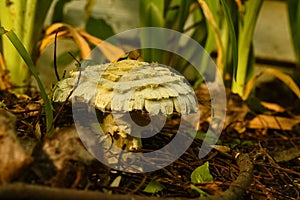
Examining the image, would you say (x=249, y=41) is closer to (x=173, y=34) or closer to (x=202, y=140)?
(x=173, y=34)

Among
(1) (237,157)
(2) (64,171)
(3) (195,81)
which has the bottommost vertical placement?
(3) (195,81)

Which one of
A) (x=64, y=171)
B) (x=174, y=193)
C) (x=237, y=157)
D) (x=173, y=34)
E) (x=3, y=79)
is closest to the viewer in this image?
(x=64, y=171)

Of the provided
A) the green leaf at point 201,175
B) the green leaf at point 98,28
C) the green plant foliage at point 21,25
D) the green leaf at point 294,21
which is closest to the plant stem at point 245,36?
the green leaf at point 294,21

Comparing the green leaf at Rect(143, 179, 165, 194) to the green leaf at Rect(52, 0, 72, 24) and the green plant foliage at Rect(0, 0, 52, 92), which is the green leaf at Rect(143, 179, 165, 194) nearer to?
the green plant foliage at Rect(0, 0, 52, 92)

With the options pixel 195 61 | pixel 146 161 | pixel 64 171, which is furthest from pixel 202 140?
pixel 195 61

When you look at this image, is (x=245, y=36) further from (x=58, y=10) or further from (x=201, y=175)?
(x=201, y=175)

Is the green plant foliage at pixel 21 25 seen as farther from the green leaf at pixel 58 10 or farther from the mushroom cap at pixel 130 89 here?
the mushroom cap at pixel 130 89
